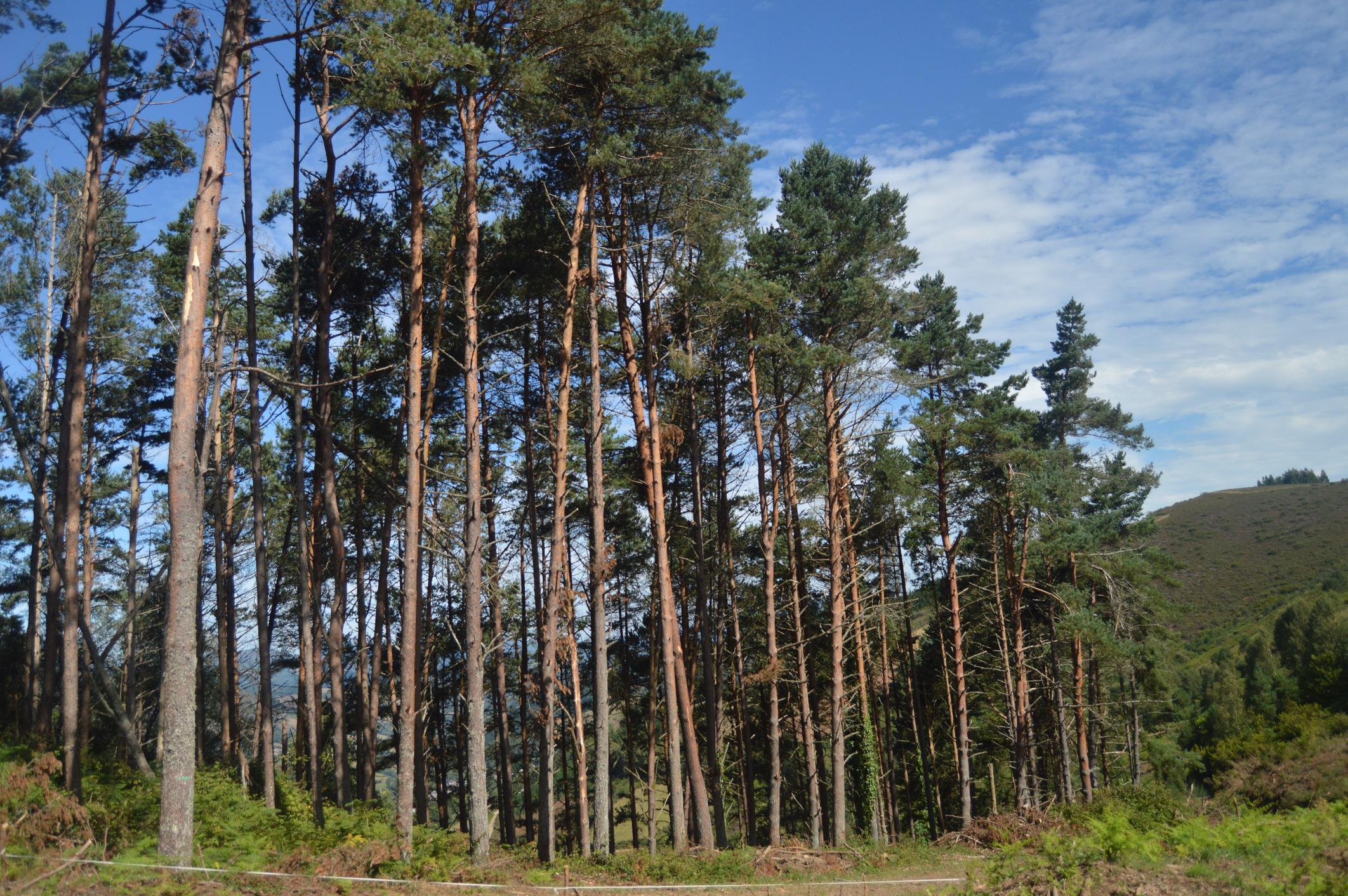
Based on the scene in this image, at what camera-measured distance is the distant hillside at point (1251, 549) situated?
53.7 meters

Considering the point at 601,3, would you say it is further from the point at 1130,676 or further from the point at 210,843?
the point at 1130,676

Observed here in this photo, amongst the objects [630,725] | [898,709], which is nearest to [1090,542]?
[898,709]

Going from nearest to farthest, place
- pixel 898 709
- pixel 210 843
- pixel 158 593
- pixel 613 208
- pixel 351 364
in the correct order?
pixel 210 843
pixel 613 208
pixel 351 364
pixel 158 593
pixel 898 709

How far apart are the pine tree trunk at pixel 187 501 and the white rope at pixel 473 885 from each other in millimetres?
570

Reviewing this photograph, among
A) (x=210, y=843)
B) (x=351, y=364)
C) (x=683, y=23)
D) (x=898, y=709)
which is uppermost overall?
(x=683, y=23)

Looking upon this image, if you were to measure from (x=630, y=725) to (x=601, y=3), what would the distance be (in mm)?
21926

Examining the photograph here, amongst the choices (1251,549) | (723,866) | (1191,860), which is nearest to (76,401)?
(723,866)

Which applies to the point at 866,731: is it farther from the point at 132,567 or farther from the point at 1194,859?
the point at 132,567

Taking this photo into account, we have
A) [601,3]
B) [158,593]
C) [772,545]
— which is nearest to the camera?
[601,3]

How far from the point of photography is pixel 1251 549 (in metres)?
66.6

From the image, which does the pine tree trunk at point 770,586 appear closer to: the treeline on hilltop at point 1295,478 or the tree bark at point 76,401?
the tree bark at point 76,401

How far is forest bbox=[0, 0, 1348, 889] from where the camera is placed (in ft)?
37.7

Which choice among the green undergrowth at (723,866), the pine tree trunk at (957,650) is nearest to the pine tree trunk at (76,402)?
the green undergrowth at (723,866)

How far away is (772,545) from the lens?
17.3 meters
